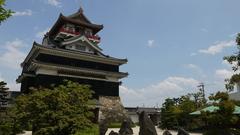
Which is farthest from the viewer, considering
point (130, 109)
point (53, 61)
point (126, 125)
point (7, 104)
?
point (130, 109)

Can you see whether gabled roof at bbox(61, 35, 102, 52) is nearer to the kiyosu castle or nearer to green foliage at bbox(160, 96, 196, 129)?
the kiyosu castle

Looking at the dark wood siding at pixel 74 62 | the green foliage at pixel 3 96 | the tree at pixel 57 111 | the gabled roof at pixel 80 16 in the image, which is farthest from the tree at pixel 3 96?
the gabled roof at pixel 80 16

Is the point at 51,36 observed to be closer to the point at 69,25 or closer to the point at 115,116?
the point at 69,25

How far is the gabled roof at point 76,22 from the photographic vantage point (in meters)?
38.0

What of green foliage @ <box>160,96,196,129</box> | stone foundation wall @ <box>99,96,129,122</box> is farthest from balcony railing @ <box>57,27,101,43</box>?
green foliage @ <box>160,96,196,129</box>

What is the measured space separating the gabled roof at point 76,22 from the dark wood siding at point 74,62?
775cm

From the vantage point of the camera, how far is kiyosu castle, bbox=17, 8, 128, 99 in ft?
102

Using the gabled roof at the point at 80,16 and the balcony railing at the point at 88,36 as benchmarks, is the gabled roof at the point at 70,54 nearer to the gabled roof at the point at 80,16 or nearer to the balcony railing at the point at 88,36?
the balcony railing at the point at 88,36

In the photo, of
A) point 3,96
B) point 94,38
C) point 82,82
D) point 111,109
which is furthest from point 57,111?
point 94,38

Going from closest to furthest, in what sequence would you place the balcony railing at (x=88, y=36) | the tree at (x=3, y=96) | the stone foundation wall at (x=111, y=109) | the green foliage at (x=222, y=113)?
the green foliage at (x=222, y=113) < the tree at (x=3, y=96) < the stone foundation wall at (x=111, y=109) < the balcony railing at (x=88, y=36)

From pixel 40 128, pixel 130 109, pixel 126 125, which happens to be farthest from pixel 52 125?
pixel 130 109

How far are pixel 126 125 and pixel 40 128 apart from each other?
9.68m

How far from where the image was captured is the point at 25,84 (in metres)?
33.1

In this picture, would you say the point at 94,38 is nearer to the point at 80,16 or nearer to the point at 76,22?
the point at 76,22
